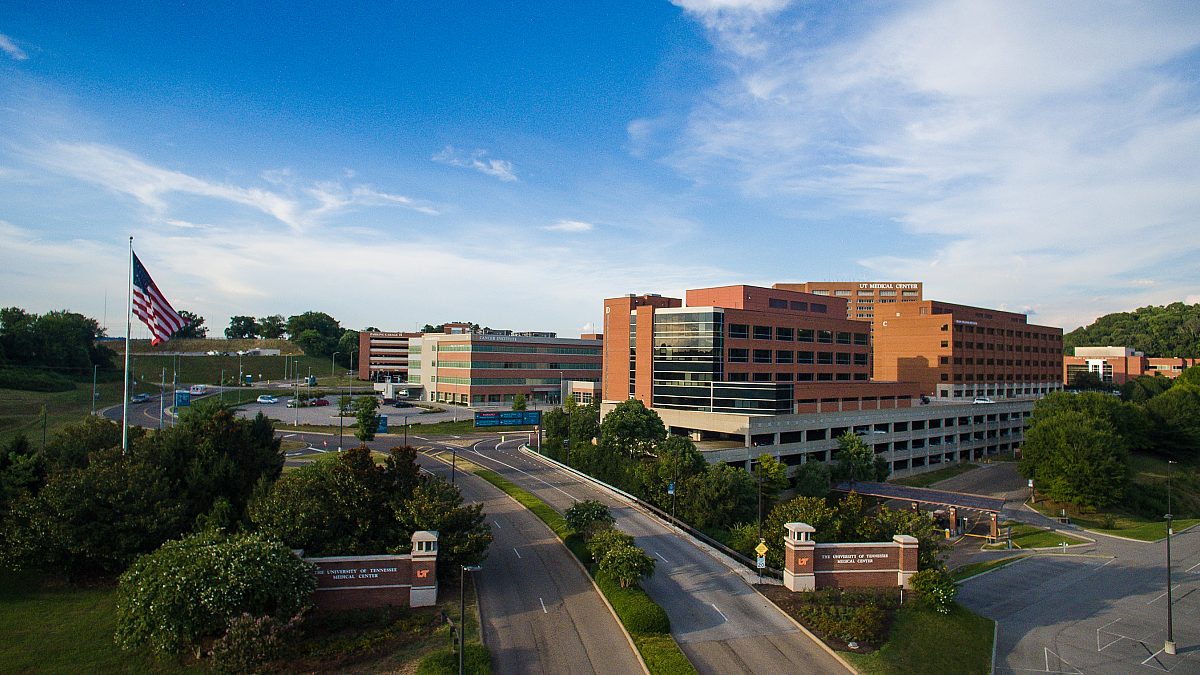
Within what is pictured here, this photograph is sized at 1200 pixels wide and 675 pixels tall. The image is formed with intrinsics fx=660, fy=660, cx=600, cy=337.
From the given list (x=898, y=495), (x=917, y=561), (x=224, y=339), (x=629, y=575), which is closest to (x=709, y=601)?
(x=629, y=575)

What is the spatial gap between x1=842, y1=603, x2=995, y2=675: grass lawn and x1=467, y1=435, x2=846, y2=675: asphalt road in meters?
2.01

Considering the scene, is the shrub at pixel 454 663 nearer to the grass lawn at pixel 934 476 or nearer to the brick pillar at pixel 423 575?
the brick pillar at pixel 423 575

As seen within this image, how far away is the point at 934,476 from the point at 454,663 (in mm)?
76114

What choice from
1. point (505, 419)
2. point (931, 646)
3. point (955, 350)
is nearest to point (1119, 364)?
point (955, 350)

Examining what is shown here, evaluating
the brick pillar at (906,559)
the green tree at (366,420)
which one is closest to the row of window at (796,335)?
the green tree at (366,420)

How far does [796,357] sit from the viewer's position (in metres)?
83.3

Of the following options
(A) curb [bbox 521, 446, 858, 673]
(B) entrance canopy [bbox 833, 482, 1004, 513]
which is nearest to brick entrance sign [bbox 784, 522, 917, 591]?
Answer: (A) curb [bbox 521, 446, 858, 673]

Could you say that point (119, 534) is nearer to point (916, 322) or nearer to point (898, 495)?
point (898, 495)

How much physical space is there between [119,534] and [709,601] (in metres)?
26.5

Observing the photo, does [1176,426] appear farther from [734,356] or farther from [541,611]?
[541,611]

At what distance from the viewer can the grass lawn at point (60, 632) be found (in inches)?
894

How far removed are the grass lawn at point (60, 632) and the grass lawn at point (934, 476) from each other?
7324cm

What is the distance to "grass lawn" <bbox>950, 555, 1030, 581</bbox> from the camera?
133 ft

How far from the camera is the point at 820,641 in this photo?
25.6m
